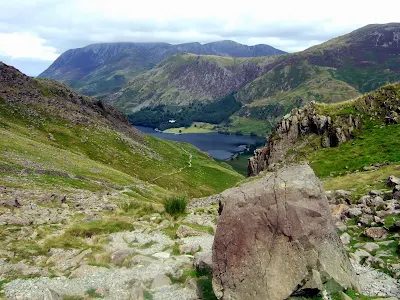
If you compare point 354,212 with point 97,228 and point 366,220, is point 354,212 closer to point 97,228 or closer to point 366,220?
point 366,220

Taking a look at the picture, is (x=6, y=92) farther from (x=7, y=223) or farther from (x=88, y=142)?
(x=7, y=223)

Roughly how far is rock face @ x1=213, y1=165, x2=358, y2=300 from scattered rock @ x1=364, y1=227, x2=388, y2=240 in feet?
22.5

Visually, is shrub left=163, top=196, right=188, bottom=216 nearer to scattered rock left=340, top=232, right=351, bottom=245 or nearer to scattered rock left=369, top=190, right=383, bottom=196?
scattered rock left=340, top=232, right=351, bottom=245

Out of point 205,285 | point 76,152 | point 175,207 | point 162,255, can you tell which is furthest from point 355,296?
point 76,152

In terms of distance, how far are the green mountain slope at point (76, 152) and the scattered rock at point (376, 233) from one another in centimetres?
4361

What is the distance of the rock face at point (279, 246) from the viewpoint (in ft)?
56.3

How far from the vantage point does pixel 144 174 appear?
11194 cm

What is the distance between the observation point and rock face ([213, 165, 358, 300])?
17.2 m

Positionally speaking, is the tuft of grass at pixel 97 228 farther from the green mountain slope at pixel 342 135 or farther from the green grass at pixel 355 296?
the green mountain slope at pixel 342 135

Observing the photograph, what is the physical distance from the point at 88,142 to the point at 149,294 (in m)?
108

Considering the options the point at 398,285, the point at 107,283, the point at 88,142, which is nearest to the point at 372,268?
the point at 398,285

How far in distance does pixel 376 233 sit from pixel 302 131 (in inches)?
1845

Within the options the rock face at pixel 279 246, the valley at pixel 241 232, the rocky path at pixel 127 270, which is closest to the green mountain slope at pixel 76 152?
the valley at pixel 241 232

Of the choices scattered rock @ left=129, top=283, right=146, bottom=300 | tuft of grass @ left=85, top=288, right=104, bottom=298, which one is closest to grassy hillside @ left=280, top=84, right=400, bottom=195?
scattered rock @ left=129, top=283, right=146, bottom=300
